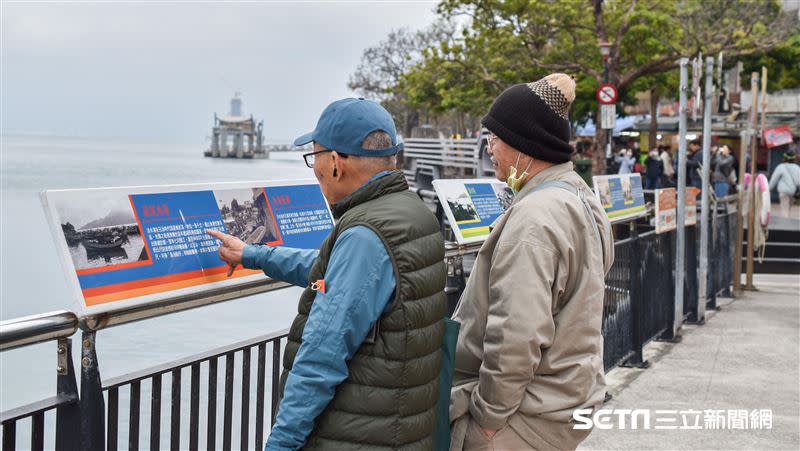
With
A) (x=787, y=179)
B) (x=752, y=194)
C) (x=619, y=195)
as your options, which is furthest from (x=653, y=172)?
(x=619, y=195)

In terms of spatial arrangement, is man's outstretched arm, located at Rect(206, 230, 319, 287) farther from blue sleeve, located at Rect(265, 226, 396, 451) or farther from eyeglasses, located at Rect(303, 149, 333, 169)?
blue sleeve, located at Rect(265, 226, 396, 451)

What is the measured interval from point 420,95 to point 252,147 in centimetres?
10490

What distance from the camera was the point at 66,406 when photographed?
8.56 feet

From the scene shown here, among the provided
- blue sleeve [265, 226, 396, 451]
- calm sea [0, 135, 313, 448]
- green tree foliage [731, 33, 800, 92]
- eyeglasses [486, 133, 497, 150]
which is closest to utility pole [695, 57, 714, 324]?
calm sea [0, 135, 313, 448]

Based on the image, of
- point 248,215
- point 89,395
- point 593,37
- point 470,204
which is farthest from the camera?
point 593,37

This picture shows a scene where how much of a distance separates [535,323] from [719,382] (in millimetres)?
5491

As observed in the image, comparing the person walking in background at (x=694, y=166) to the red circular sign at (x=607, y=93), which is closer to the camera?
the person walking in background at (x=694, y=166)

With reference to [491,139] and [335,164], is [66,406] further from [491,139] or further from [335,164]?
[491,139]

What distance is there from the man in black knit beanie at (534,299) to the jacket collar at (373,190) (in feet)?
1.17

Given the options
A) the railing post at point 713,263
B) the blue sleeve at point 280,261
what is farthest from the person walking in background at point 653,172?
the blue sleeve at point 280,261

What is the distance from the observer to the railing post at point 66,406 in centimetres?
260

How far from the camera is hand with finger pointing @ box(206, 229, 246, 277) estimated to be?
3094 mm

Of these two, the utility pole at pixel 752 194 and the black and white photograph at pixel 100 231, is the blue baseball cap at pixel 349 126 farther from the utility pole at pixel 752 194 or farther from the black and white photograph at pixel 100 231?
the utility pole at pixel 752 194

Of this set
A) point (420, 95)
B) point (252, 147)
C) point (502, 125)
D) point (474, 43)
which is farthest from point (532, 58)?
point (252, 147)
